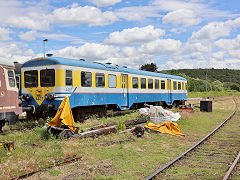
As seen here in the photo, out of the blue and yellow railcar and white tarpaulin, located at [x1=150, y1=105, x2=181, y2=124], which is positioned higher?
the blue and yellow railcar

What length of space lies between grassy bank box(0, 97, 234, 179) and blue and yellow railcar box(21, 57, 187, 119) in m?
3.17

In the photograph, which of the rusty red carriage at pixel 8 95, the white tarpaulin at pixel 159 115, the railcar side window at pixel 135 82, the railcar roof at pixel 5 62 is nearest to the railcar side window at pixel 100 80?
the white tarpaulin at pixel 159 115

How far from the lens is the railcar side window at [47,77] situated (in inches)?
510

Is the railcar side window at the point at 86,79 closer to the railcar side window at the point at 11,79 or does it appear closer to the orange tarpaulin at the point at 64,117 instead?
the railcar side window at the point at 11,79

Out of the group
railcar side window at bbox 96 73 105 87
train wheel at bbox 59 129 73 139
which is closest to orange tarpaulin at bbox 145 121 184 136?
train wheel at bbox 59 129 73 139

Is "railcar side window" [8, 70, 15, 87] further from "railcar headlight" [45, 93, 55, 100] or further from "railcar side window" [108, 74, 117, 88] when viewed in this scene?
"railcar side window" [108, 74, 117, 88]

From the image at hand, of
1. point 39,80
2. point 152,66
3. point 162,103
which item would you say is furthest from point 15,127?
point 152,66

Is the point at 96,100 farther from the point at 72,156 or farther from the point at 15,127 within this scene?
the point at 72,156

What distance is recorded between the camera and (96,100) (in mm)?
14898

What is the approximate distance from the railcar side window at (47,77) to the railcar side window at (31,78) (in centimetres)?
49

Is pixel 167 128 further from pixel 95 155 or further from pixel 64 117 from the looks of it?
pixel 95 155

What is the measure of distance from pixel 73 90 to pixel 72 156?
637 centimetres

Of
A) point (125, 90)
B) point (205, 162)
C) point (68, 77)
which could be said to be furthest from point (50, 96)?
point (205, 162)

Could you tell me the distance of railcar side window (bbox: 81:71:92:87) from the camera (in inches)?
547
